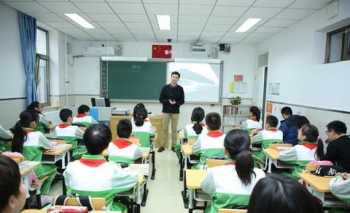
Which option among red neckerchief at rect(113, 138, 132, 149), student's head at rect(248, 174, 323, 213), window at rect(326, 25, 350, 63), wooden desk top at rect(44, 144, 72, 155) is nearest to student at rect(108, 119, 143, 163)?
red neckerchief at rect(113, 138, 132, 149)

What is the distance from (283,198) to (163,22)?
211 inches

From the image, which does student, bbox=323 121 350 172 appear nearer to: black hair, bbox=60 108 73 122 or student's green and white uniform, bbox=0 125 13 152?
black hair, bbox=60 108 73 122

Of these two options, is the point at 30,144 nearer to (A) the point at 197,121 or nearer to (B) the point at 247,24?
(A) the point at 197,121

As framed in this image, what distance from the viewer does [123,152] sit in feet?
9.85

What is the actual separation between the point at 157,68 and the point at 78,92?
8.31 feet

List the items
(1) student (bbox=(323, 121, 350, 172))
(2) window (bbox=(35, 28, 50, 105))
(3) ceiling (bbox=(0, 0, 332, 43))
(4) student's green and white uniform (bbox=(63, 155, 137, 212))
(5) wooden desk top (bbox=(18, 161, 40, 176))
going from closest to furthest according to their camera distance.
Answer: (4) student's green and white uniform (bbox=(63, 155, 137, 212)), (5) wooden desk top (bbox=(18, 161, 40, 176)), (1) student (bbox=(323, 121, 350, 172)), (3) ceiling (bbox=(0, 0, 332, 43)), (2) window (bbox=(35, 28, 50, 105))

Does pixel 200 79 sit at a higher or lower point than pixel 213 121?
higher

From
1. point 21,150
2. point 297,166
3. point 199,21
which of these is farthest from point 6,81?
point 297,166

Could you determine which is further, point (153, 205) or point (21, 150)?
point (153, 205)

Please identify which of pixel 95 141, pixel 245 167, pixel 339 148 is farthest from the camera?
pixel 339 148

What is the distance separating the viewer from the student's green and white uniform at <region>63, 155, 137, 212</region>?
6.20 ft

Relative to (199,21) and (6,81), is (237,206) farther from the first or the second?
(6,81)

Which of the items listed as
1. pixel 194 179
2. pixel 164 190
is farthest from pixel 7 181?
pixel 164 190

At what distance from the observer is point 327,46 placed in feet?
15.5
